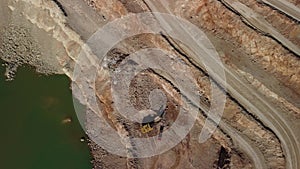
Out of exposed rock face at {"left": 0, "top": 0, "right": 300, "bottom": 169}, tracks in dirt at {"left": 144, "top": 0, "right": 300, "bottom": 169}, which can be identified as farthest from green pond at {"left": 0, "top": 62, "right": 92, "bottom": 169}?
tracks in dirt at {"left": 144, "top": 0, "right": 300, "bottom": 169}

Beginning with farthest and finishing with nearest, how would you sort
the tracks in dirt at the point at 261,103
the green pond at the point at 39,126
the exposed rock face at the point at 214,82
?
the green pond at the point at 39,126 → the exposed rock face at the point at 214,82 → the tracks in dirt at the point at 261,103

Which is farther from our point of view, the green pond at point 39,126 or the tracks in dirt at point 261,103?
the green pond at point 39,126

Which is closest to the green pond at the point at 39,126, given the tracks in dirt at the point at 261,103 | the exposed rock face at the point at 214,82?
the exposed rock face at the point at 214,82

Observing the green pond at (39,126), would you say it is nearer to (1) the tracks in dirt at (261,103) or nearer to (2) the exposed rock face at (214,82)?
(2) the exposed rock face at (214,82)

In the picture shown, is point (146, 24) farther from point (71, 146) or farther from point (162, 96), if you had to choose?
point (71, 146)

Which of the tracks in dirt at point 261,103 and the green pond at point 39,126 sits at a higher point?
the tracks in dirt at point 261,103

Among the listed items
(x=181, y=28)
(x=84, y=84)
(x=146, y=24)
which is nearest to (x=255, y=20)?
(x=181, y=28)
